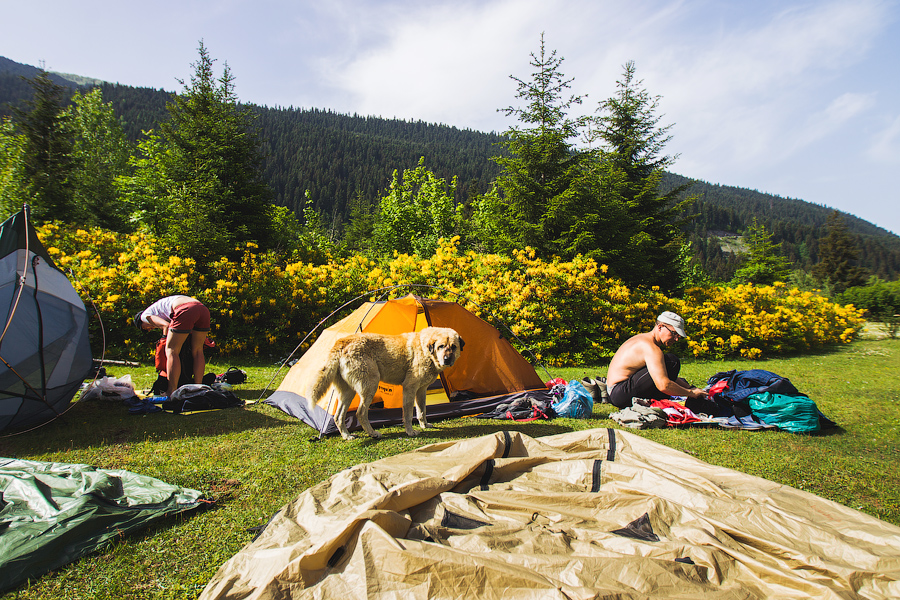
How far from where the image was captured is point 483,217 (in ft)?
90.2

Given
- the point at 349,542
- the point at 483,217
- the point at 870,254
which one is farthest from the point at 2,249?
the point at 870,254

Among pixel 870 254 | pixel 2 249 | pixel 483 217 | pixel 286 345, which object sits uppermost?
pixel 870 254

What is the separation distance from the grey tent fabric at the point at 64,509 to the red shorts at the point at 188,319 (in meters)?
3.31

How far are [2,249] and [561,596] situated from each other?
672 centimetres

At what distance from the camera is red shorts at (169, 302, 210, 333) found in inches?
261

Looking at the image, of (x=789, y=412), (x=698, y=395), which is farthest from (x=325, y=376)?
(x=789, y=412)

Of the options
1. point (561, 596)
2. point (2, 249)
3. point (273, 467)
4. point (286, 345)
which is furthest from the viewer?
point (286, 345)

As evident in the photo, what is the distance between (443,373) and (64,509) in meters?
4.65

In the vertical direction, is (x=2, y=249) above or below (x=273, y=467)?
above

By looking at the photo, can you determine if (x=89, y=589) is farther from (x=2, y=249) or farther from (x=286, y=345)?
(x=286, y=345)

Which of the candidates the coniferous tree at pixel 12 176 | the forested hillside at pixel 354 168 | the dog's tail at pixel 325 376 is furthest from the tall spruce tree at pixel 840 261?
the coniferous tree at pixel 12 176

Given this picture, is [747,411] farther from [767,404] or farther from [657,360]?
[657,360]

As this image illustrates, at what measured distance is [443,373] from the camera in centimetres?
680

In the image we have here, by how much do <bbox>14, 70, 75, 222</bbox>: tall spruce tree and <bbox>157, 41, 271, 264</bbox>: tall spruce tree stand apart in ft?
15.2
